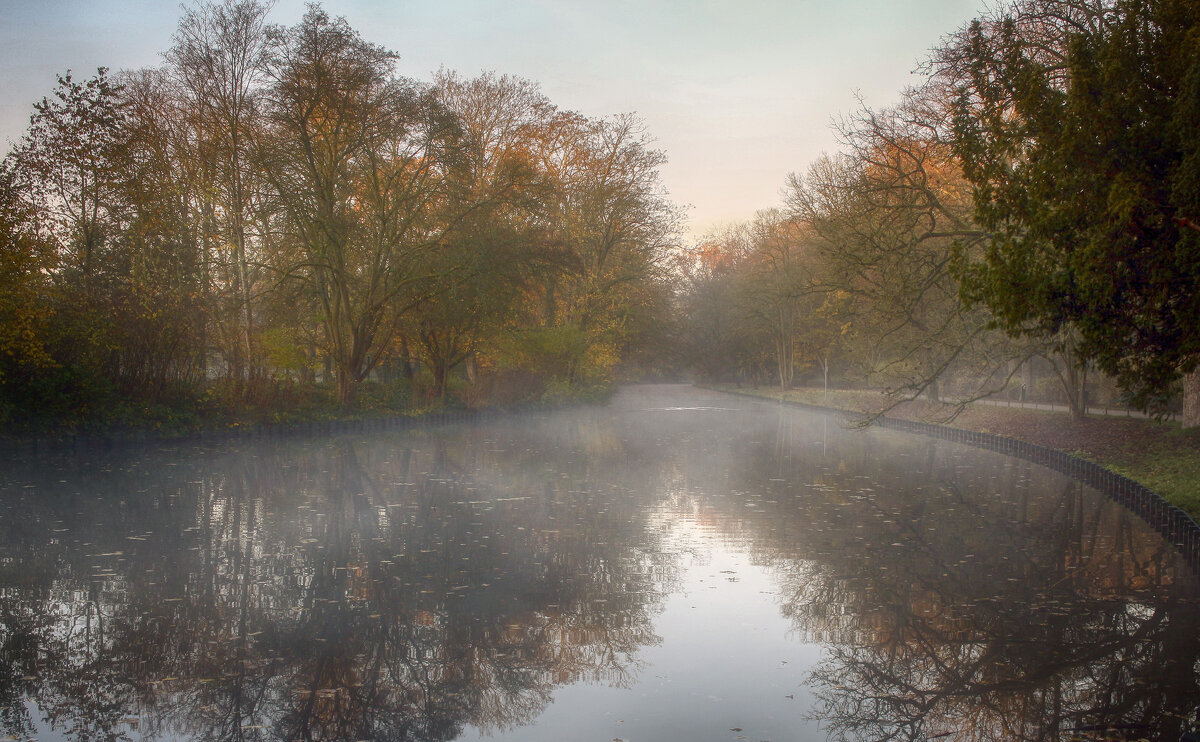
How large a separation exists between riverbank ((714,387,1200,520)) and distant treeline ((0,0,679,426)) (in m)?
15.4

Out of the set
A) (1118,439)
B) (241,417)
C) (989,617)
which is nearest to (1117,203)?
(989,617)

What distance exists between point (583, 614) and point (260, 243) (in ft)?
87.8

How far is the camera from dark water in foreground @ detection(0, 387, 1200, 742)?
4.81m

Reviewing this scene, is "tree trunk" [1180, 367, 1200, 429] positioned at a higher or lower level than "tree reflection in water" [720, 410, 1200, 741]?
higher

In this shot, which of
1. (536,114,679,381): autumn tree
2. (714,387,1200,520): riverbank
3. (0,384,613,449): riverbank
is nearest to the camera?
(714,387,1200,520): riverbank

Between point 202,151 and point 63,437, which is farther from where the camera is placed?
point 202,151

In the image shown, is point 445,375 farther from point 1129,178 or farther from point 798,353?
point 798,353

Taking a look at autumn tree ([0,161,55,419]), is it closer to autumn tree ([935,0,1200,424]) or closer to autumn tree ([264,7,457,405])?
autumn tree ([264,7,457,405])

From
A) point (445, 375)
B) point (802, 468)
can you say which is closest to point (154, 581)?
point (802, 468)

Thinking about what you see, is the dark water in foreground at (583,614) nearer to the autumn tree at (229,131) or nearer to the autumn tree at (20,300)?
the autumn tree at (20,300)

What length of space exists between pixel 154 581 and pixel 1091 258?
30.6ft

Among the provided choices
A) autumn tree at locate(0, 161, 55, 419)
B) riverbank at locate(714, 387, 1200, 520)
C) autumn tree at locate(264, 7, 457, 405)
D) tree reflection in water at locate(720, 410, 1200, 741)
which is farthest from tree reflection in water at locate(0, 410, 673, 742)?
autumn tree at locate(264, 7, 457, 405)

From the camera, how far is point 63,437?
701 inches

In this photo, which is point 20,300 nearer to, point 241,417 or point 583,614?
point 241,417
